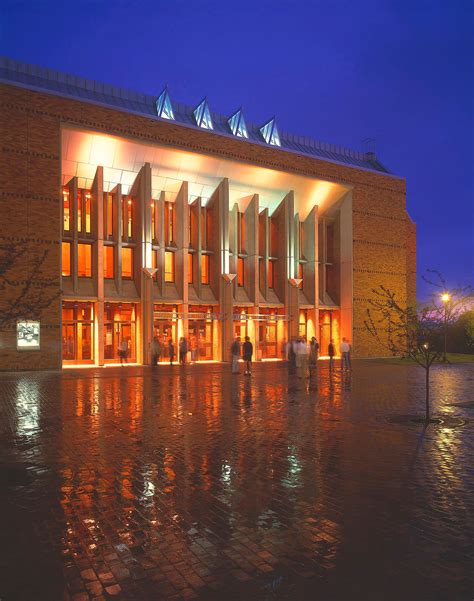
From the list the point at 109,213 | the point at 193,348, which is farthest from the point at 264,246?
the point at 109,213

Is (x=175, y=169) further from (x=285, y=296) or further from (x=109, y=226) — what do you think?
(x=285, y=296)

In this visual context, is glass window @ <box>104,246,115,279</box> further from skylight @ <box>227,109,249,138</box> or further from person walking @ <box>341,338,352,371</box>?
person walking @ <box>341,338,352,371</box>

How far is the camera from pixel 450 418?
1191 centimetres

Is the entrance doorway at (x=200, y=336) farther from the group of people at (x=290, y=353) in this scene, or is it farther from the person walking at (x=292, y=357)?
the person walking at (x=292, y=357)

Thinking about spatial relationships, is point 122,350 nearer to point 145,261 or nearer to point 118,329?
point 118,329

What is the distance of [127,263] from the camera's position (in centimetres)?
3092

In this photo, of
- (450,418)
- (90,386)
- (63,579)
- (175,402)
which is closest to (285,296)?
(90,386)

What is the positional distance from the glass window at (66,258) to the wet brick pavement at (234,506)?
16745 millimetres

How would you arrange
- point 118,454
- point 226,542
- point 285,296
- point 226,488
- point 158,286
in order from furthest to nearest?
point 285,296 → point 158,286 → point 118,454 → point 226,488 → point 226,542

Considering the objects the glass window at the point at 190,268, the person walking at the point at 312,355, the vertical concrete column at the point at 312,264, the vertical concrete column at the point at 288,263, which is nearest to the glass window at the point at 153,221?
the glass window at the point at 190,268

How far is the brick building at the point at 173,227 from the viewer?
1008 inches

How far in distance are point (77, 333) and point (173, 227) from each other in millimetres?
8542

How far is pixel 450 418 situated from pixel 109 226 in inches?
903

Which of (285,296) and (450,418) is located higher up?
(285,296)
